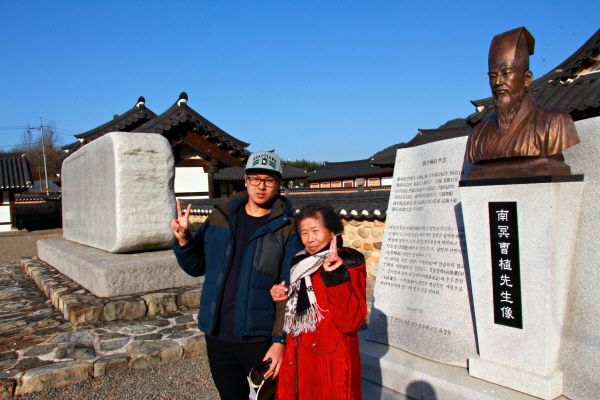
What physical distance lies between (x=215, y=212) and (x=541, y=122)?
1773 mm

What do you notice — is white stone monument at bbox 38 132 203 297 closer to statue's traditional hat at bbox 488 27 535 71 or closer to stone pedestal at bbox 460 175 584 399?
stone pedestal at bbox 460 175 584 399

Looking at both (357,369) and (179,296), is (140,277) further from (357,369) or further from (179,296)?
(357,369)

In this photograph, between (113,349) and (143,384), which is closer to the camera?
(143,384)

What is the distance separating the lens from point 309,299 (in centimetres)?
186

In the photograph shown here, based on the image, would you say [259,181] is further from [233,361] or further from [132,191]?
[132,191]

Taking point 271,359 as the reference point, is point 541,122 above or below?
above

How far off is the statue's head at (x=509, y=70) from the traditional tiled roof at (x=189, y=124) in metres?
8.67

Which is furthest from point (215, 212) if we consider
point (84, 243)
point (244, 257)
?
point (84, 243)

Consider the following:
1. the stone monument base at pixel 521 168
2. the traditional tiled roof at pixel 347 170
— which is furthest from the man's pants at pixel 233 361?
the traditional tiled roof at pixel 347 170

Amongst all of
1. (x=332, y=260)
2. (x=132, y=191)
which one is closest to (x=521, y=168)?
(x=332, y=260)

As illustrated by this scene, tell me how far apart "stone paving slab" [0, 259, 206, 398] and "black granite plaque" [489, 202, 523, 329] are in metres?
2.57

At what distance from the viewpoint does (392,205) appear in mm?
3242

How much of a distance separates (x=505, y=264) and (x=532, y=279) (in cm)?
15

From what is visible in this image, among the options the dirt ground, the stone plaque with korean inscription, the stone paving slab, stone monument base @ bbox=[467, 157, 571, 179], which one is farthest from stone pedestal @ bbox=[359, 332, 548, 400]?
the dirt ground
